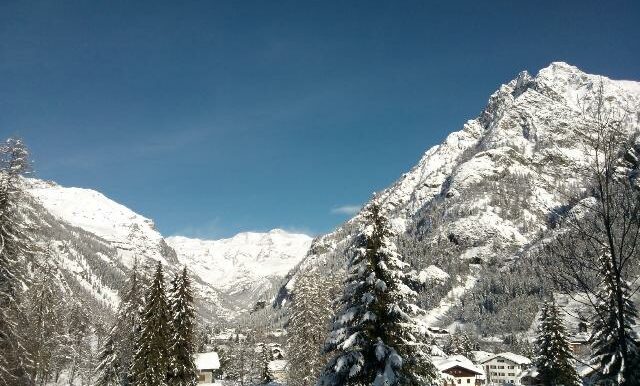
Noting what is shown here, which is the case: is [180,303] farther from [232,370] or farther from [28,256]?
[232,370]

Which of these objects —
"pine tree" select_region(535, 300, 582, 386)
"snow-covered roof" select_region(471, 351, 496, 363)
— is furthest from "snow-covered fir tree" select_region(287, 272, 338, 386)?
"snow-covered roof" select_region(471, 351, 496, 363)

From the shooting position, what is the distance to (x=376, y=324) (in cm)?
2183

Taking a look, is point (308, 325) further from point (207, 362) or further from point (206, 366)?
point (207, 362)

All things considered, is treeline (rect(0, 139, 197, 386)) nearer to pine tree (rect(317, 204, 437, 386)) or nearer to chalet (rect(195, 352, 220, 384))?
pine tree (rect(317, 204, 437, 386))

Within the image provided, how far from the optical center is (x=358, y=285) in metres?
21.9

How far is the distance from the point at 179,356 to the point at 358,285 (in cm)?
3120

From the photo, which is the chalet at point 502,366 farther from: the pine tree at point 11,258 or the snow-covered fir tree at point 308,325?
the pine tree at point 11,258

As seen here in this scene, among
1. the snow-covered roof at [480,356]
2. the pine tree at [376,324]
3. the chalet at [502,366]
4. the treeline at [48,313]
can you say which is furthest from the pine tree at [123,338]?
the chalet at [502,366]

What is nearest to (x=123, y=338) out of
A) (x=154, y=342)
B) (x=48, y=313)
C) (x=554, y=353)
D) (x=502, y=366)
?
(x=154, y=342)

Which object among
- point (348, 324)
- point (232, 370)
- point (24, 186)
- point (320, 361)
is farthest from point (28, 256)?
point (232, 370)

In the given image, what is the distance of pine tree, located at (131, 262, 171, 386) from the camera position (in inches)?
1698

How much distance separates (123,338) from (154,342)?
892cm

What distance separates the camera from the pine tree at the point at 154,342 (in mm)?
43125

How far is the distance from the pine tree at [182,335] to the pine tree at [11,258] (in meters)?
22.7
